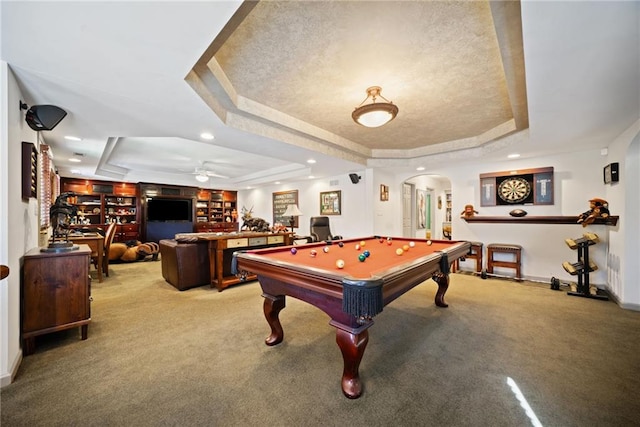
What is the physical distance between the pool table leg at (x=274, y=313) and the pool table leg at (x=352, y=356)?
0.76 meters

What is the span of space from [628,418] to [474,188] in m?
4.21

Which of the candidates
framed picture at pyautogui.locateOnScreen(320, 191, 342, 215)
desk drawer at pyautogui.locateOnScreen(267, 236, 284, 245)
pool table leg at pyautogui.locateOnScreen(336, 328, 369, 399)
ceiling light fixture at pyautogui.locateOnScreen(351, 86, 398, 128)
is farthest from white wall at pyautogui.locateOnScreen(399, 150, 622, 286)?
pool table leg at pyautogui.locateOnScreen(336, 328, 369, 399)

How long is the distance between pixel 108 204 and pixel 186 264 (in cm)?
567

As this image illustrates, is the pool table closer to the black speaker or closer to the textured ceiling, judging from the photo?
the textured ceiling

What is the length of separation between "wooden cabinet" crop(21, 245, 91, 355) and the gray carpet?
20cm

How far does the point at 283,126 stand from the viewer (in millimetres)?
3330

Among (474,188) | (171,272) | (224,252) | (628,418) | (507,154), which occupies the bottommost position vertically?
(628,418)

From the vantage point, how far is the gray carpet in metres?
1.44

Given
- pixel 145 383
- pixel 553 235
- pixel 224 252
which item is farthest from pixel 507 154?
pixel 145 383

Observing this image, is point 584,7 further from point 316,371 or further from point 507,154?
point 507,154

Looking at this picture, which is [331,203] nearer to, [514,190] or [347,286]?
[514,190]

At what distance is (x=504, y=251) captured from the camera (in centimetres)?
448

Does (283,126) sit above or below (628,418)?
above

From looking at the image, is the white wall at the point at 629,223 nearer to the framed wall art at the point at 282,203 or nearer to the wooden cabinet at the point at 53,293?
the wooden cabinet at the point at 53,293
